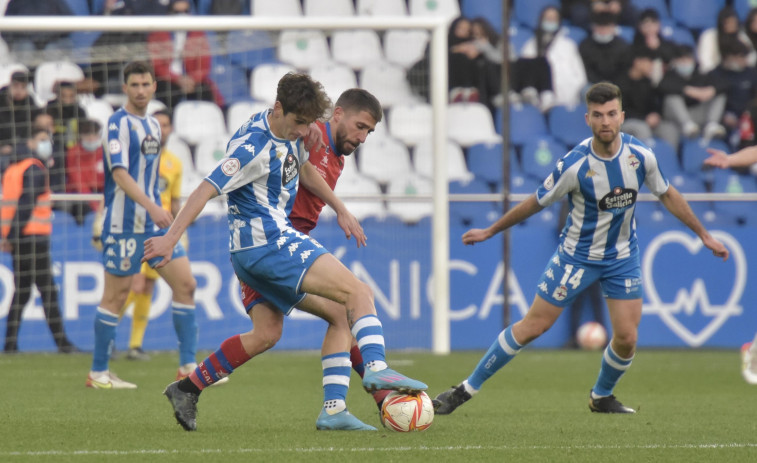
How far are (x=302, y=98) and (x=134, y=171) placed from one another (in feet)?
10.9

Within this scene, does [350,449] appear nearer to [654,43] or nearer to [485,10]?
[485,10]

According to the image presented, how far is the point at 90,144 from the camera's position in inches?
463

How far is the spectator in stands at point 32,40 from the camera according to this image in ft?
38.5

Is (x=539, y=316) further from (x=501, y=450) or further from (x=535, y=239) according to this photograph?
(x=535, y=239)

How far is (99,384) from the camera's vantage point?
819 centimetres

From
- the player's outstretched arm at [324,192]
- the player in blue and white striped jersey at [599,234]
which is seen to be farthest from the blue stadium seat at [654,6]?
the player's outstretched arm at [324,192]

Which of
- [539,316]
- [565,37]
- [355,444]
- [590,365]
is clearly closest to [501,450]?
[355,444]

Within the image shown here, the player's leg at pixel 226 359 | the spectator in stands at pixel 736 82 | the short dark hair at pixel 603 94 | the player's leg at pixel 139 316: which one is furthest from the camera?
the spectator in stands at pixel 736 82

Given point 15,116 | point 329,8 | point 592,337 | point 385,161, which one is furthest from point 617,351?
point 329,8

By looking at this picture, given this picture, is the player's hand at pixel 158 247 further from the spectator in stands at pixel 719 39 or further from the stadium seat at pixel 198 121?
the spectator in stands at pixel 719 39

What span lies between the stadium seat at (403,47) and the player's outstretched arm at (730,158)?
18.1ft

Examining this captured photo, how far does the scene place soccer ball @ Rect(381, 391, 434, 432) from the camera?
543 cm

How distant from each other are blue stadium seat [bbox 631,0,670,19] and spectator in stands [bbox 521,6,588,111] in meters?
1.08

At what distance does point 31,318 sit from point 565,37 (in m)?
7.29
